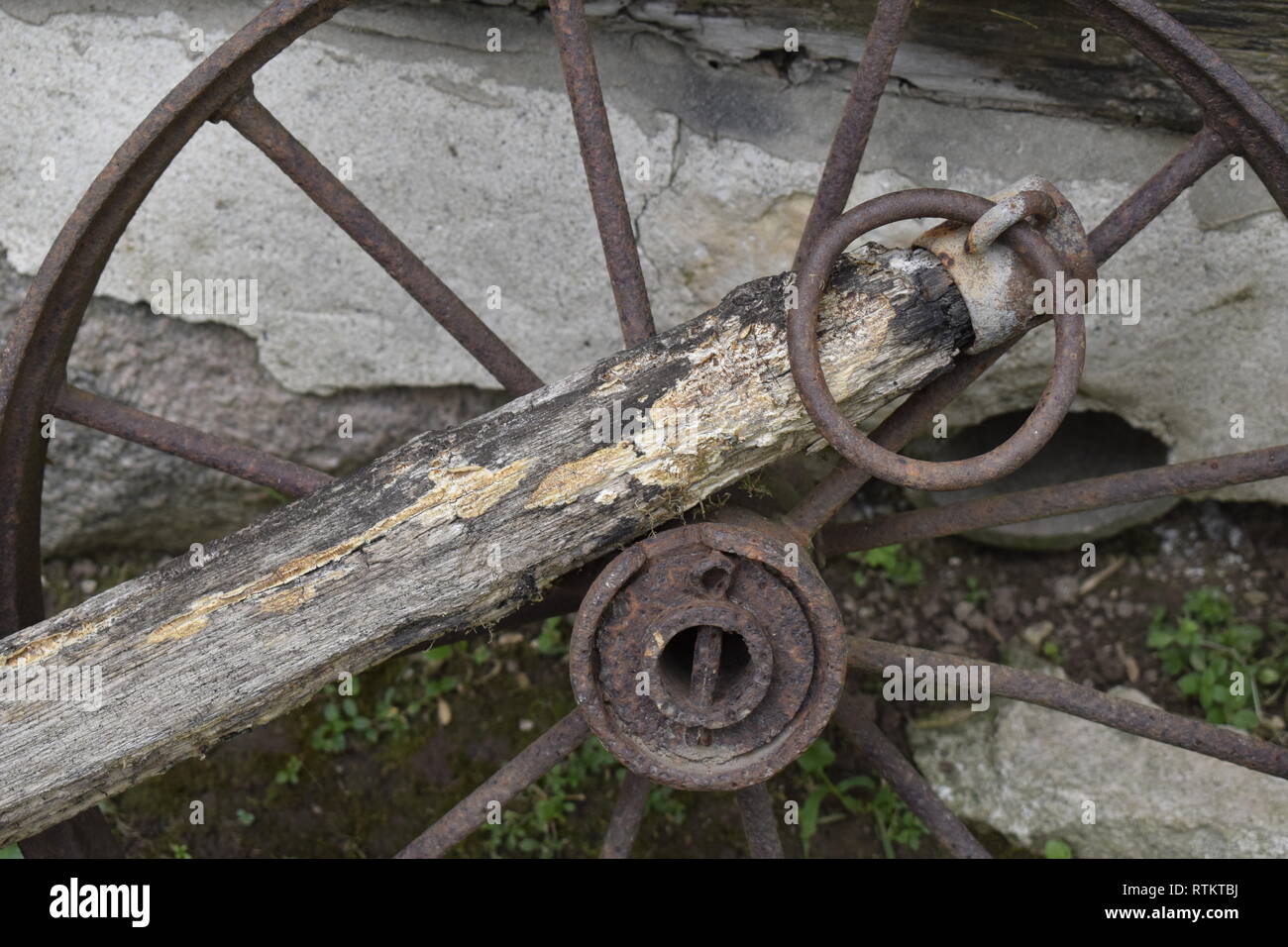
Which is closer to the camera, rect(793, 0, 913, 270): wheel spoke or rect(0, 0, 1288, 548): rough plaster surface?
rect(793, 0, 913, 270): wheel spoke

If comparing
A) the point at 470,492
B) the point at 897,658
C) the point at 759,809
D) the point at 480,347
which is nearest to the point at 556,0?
the point at 480,347

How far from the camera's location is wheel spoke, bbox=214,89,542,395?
5.50 feet

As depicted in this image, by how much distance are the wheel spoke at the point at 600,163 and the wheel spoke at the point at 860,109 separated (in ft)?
0.87

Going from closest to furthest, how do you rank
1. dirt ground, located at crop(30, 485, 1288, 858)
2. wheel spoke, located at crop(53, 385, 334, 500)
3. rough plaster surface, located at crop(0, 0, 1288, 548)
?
1. wheel spoke, located at crop(53, 385, 334, 500)
2. rough plaster surface, located at crop(0, 0, 1288, 548)
3. dirt ground, located at crop(30, 485, 1288, 858)

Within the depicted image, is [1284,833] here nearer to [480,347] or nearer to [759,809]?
[759,809]

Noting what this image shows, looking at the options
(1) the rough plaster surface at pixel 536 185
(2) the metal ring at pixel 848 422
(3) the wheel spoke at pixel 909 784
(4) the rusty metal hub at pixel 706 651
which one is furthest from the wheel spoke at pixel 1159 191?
(3) the wheel spoke at pixel 909 784

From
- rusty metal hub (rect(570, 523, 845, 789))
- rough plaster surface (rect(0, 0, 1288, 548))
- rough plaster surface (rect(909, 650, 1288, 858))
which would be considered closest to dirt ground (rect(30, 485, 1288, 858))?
rough plaster surface (rect(909, 650, 1288, 858))

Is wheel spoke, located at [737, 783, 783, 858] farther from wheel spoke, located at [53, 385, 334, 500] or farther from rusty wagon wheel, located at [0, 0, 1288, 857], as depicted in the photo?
wheel spoke, located at [53, 385, 334, 500]

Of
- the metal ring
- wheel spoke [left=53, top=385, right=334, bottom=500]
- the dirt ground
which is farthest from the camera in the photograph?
the dirt ground

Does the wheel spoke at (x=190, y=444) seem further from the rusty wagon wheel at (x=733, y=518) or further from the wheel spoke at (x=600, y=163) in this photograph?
the wheel spoke at (x=600, y=163)

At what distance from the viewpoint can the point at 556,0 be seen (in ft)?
5.40

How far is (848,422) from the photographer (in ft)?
4.83

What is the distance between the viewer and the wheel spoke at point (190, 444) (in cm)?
179

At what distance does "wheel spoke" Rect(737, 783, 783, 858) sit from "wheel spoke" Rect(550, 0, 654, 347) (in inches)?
31.1
